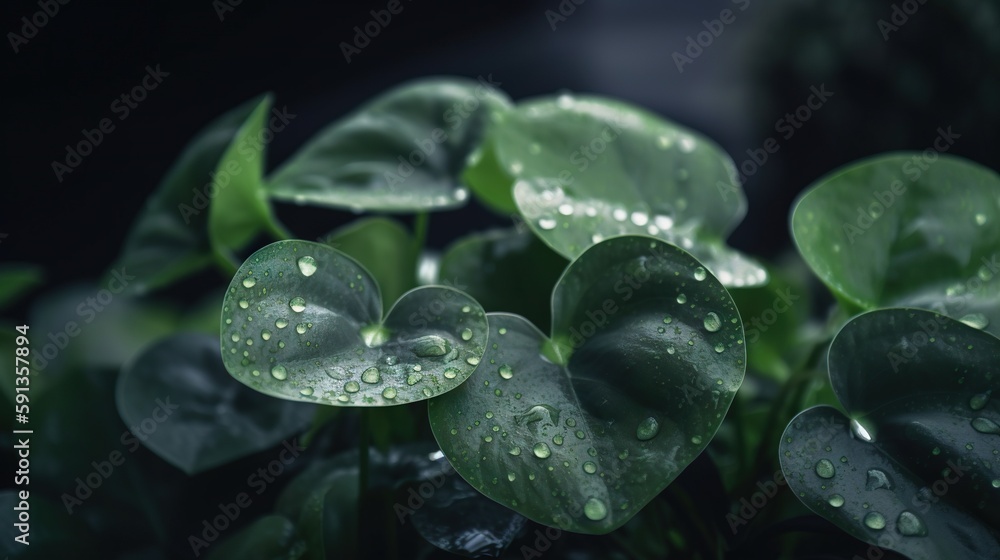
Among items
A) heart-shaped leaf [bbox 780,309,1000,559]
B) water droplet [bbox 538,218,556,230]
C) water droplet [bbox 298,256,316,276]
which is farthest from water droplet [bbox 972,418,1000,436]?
water droplet [bbox 298,256,316,276]

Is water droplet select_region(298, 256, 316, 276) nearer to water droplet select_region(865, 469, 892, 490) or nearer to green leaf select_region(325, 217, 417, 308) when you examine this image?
green leaf select_region(325, 217, 417, 308)

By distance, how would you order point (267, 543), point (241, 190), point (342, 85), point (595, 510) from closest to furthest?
point (595, 510), point (267, 543), point (241, 190), point (342, 85)

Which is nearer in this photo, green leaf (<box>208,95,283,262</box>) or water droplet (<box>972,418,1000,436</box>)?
water droplet (<box>972,418,1000,436</box>)

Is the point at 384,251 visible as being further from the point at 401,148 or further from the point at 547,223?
the point at 547,223

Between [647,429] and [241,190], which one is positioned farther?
[241,190]

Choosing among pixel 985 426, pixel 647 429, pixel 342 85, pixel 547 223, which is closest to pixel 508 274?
pixel 547 223

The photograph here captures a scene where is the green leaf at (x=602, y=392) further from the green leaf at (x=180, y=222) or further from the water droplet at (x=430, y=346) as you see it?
the green leaf at (x=180, y=222)

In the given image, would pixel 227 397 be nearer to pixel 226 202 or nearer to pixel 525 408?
pixel 226 202

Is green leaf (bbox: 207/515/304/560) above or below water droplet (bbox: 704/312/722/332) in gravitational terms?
below
